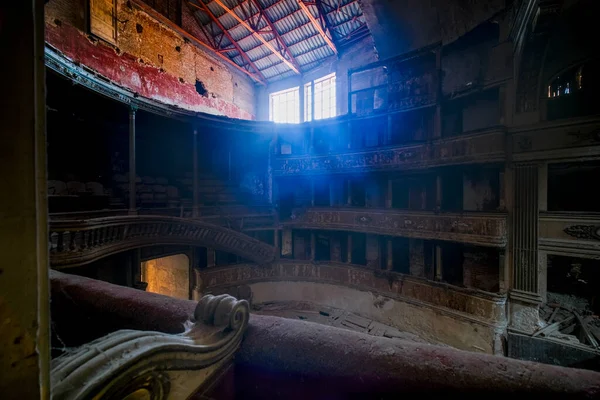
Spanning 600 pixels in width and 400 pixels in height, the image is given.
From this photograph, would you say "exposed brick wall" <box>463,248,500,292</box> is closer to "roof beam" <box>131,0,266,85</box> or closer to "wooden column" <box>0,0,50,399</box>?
"wooden column" <box>0,0,50,399</box>

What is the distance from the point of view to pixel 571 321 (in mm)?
8000

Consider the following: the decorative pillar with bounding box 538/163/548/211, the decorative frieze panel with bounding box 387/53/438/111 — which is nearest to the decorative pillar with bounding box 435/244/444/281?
the decorative pillar with bounding box 538/163/548/211

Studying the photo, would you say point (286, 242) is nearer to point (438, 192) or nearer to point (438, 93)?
point (438, 192)

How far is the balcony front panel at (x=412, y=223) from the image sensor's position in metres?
8.40

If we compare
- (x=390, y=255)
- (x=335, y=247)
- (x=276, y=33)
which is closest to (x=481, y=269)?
(x=390, y=255)

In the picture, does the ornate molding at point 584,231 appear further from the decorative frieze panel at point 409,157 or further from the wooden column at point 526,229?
the decorative frieze panel at point 409,157

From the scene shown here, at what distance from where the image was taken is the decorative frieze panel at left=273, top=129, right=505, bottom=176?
333 inches

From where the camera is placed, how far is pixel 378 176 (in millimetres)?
11969

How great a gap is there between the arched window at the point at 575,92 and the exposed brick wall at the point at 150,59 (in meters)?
15.9

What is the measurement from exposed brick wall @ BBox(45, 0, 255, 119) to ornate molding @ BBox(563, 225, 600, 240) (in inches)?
656

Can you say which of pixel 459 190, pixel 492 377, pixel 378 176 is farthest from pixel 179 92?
pixel 492 377

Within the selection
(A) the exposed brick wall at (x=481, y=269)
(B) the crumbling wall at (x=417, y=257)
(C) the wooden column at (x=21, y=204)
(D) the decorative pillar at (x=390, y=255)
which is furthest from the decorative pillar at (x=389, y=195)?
(C) the wooden column at (x=21, y=204)

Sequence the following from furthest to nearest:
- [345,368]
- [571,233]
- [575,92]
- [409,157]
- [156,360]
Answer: [409,157], [575,92], [571,233], [345,368], [156,360]

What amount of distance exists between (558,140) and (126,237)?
13.2 meters
